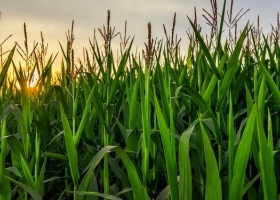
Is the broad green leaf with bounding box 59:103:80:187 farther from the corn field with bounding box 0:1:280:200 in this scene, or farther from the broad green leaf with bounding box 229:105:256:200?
the broad green leaf with bounding box 229:105:256:200

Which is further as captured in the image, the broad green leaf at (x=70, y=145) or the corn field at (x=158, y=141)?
the broad green leaf at (x=70, y=145)

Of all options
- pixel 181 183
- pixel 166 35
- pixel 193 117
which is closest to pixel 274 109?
pixel 193 117

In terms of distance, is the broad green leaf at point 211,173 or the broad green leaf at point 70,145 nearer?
the broad green leaf at point 211,173

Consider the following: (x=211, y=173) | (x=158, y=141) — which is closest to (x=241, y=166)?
(x=211, y=173)

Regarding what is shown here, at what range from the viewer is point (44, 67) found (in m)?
2.64

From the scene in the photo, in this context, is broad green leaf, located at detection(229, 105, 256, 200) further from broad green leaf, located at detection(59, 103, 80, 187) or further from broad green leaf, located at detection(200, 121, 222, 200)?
broad green leaf, located at detection(59, 103, 80, 187)

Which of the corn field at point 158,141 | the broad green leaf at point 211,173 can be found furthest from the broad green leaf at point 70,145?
the broad green leaf at point 211,173

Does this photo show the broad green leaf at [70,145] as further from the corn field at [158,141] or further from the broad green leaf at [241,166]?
the broad green leaf at [241,166]

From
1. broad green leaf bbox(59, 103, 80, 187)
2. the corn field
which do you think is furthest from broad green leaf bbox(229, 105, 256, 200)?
broad green leaf bbox(59, 103, 80, 187)

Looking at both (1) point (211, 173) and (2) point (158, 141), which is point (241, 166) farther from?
(2) point (158, 141)

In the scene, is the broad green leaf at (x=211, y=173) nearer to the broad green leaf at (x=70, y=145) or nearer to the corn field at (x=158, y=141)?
the corn field at (x=158, y=141)

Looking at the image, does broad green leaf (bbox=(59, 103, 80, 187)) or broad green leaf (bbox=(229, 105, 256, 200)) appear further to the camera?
broad green leaf (bbox=(59, 103, 80, 187))

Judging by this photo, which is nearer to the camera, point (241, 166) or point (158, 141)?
point (241, 166)

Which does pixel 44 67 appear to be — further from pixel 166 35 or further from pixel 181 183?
pixel 181 183
